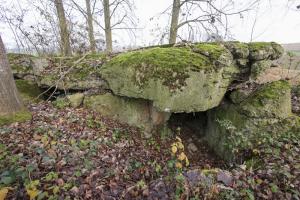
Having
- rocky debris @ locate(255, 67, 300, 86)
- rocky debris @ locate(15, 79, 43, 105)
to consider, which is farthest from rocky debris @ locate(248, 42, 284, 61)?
rocky debris @ locate(15, 79, 43, 105)

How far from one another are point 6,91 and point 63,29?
14.3 feet

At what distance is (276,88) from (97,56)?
15.1 feet

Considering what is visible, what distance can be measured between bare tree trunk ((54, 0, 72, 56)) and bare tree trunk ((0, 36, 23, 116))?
4.02 metres

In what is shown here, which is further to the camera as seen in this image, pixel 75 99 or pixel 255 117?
pixel 75 99

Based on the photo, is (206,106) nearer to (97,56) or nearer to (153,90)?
(153,90)

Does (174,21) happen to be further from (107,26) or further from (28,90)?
(28,90)

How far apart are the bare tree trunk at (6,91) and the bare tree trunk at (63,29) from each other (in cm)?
402

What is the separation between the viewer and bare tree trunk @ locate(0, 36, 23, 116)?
140 inches

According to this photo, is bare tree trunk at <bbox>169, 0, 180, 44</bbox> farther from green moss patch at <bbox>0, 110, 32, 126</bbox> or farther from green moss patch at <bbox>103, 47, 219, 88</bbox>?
green moss patch at <bbox>0, 110, 32, 126</bbox>

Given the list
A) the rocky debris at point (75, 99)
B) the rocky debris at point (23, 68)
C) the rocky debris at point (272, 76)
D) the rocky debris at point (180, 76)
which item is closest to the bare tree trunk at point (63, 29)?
the rocky debris at point (23, 68)

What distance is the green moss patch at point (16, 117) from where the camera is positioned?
11.9 ft

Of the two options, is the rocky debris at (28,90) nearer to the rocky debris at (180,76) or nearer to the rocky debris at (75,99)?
the rocky debris at (75,99)

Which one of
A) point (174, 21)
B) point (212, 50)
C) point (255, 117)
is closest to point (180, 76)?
point (212, 50)

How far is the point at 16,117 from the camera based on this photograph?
3744mm
